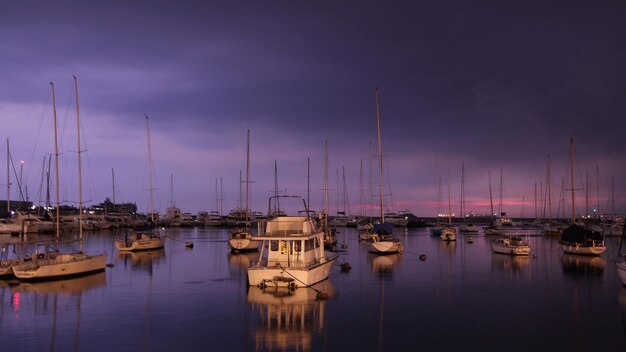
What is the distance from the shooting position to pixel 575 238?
5372cm

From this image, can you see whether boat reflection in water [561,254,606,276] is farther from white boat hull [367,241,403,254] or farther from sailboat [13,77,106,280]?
sailboat [13,77,106,280]

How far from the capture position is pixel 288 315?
22516mm

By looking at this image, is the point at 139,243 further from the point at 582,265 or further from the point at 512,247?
the point at 582,265

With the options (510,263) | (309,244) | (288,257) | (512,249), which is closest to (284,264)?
(288,257)

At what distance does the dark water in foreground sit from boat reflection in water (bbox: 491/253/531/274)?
1825mm

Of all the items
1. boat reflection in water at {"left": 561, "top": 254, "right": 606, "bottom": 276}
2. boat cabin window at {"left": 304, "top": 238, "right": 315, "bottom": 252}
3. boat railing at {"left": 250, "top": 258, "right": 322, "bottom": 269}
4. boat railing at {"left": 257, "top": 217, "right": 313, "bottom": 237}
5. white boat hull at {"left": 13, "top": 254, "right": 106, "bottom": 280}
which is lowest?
boat reflection in water at {"left": 561, "top": 254, "right": 606, "bottom": 276}

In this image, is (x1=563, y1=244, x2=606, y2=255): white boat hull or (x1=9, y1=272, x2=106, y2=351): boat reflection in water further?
(x1=563, y1=244, x2=606, y2=255): white boat hull

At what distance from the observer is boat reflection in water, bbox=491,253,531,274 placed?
41631 mm

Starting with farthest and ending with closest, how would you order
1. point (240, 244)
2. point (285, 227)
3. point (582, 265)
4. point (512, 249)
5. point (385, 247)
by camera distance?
point (240, 244)
point (512, 249)
point (385, 247)
point (582, 265)
point (285, 227)

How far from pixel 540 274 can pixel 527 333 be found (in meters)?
20.1

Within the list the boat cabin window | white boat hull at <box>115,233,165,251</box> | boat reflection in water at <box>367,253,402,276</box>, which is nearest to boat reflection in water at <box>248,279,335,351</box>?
the boat cabin window

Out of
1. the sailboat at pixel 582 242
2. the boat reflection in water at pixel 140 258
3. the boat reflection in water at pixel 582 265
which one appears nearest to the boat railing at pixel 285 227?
the boat reflection in water at pixel 140 258

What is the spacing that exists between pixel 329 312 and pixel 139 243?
125ft

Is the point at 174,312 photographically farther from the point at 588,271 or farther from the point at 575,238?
the point at 575,238
